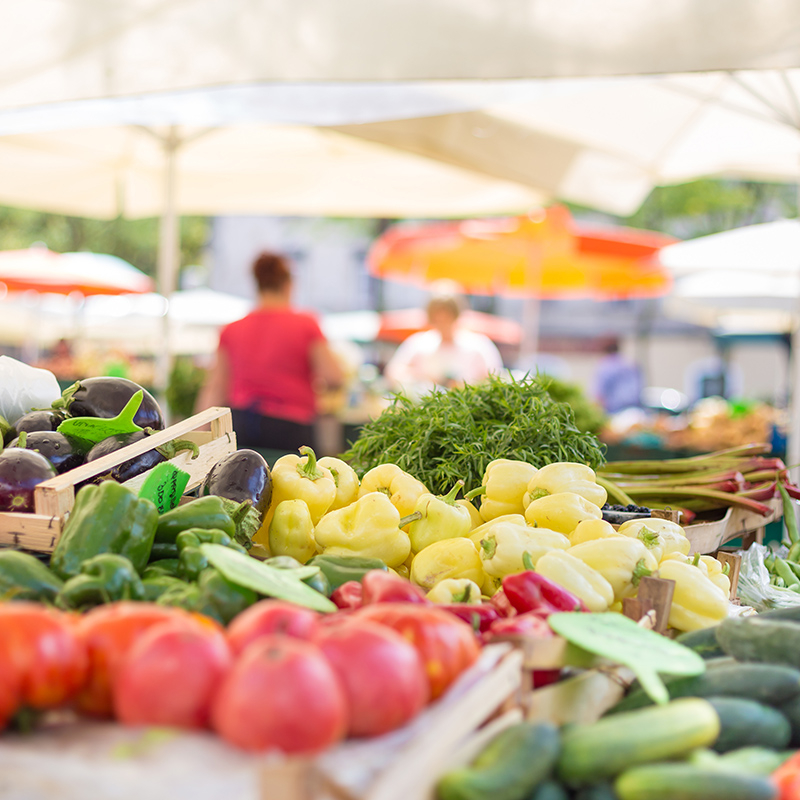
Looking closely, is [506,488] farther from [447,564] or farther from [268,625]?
[268,625]

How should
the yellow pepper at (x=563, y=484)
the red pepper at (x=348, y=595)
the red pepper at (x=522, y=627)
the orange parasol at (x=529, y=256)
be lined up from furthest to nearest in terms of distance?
the orange parasol at (x=529, y=256)
the yellow pepper at (x=563, y=484)
the red pepper at (x=348, y=595)
the red pepper at (x=522, y=627)

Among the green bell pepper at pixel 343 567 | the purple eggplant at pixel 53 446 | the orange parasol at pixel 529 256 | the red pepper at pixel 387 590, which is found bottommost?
the green bell pepper at pixel 343 567

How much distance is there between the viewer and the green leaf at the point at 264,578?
1420mm

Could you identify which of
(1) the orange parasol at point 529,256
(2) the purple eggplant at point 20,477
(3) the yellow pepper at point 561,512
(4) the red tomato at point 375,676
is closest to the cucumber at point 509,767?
(4) the red tomato at point 375,676

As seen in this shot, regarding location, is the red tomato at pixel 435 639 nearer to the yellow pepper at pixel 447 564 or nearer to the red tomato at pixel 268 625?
the red tomato at pixel 268 625

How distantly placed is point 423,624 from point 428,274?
374 inches

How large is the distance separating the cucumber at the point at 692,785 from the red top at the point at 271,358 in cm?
391

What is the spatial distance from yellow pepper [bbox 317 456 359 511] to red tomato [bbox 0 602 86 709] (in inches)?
49.8

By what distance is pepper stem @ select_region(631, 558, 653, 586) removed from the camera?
6.07 ft

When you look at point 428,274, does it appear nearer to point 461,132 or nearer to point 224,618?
point 461,132

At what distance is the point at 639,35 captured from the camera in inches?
101

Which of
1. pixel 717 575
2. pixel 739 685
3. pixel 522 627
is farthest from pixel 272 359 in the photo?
pixel 739 685

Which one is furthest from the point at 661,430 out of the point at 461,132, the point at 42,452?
the point at 42,452

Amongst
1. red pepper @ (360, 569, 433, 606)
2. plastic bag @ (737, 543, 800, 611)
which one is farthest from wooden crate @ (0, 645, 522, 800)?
plastic bag @ (737, 543, 800, 611)
